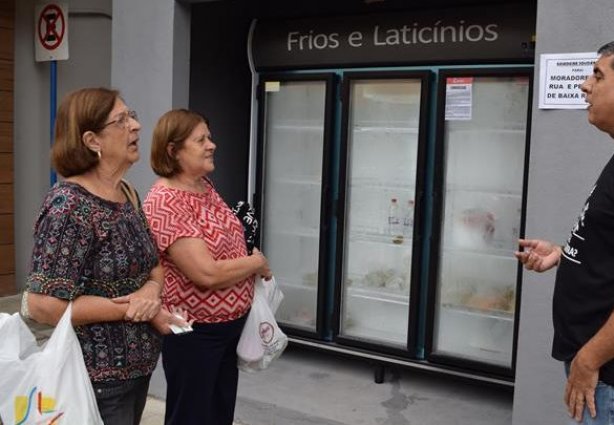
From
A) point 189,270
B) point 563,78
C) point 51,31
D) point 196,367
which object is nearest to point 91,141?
point 189,270

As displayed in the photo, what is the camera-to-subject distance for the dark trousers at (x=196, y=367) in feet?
8.59

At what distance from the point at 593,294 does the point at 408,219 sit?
260cm

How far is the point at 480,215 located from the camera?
4.28 metres

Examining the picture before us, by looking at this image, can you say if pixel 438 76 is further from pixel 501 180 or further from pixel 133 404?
pixel 133 404

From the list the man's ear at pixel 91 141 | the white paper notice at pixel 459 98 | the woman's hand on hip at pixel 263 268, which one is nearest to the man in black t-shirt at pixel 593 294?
the woman's hand on hip at pixel 263 268

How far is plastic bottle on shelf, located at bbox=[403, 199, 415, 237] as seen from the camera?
178 inches

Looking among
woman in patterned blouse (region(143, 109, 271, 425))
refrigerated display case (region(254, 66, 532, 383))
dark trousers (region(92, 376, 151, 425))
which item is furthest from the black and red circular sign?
dark trousers (region(92, 376, 151, 425))

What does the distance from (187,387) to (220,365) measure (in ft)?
0.55

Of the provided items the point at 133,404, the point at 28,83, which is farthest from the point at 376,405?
the point at 28,83

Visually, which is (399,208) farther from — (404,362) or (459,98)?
(404,362)

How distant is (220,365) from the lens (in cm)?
275

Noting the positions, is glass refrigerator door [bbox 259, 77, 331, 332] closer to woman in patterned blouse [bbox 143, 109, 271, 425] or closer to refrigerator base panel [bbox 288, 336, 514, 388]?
refrigerator base panel [bbox 288, 336, 514, 388]

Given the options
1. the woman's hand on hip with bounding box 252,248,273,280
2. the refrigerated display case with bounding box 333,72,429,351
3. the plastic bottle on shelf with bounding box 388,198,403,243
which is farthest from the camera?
the plastic bottle on shelf with bounding box 388,198,403,243

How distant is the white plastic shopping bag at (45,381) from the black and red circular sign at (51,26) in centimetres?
427
